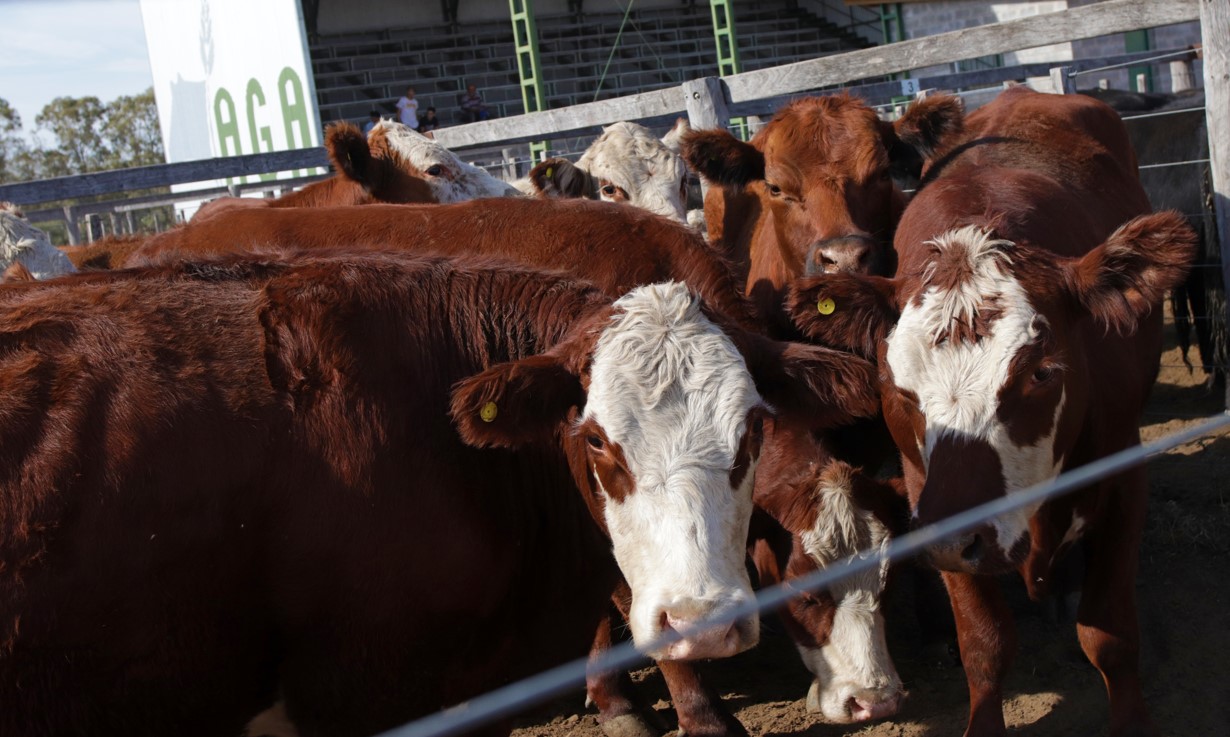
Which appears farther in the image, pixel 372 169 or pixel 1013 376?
pixel 372 169

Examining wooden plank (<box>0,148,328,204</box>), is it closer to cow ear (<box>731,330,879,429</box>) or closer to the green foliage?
cow ear (<box>731,330,879,429</box>)

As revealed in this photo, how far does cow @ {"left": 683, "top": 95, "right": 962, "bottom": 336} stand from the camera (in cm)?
512

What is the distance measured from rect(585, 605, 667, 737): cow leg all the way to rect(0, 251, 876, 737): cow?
119 centimetres

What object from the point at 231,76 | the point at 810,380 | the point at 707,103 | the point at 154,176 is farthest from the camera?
the point at 231,76

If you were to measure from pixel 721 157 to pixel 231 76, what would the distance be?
21.6m

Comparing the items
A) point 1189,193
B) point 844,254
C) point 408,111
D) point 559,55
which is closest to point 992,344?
point 844,254

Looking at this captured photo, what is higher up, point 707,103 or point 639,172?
point 707,103

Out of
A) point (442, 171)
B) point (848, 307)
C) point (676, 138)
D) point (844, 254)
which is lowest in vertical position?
point (848, 307)

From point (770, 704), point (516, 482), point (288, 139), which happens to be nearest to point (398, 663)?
point (516, 482)

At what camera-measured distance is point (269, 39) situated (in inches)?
918

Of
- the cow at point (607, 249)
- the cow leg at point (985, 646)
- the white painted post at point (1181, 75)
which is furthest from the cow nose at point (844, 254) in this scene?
the white painted post at point (1181, 75)

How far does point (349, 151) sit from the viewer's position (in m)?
7.45

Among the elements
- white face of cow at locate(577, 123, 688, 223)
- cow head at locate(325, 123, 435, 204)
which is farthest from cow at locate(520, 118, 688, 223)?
cow head at locate(325, 123, 435, 204)

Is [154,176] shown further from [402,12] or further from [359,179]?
[402,12]
